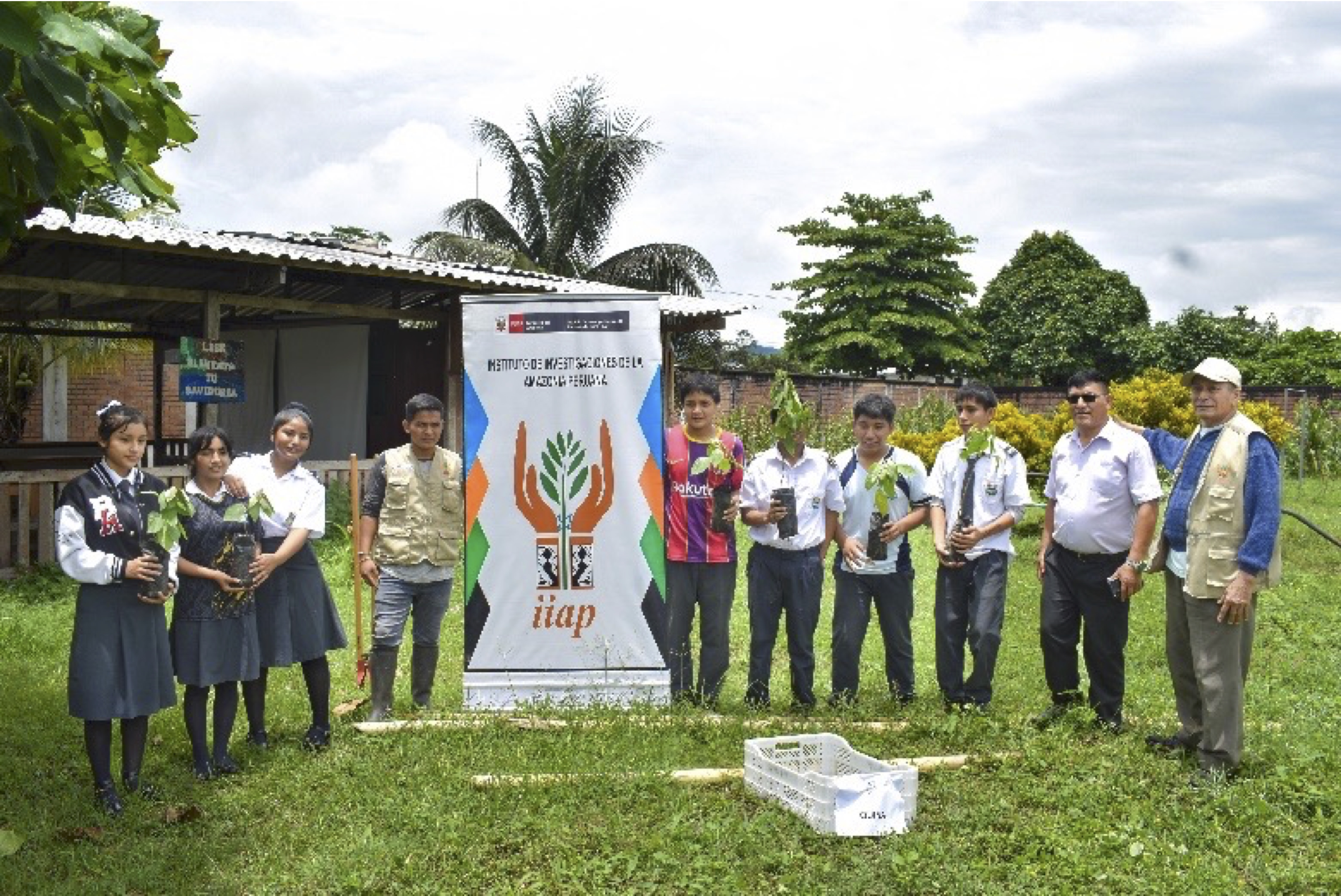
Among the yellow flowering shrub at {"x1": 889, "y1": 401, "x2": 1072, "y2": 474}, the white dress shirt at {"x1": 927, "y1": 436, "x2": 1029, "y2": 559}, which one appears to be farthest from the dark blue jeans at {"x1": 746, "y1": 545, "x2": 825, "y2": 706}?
the yellow flowering shrub at {"x1": 889, "y1": 401, "x2": 1072, "y2": 474}

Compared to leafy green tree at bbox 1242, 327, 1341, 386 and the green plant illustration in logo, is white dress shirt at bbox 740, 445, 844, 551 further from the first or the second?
leafy green tree at bbox 1242, 327, 1341, 386

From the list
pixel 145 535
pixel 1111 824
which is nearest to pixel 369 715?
pixel 145 535

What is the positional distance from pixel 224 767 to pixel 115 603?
1024 millimetres

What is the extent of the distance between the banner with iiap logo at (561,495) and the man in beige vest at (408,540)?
0.15 meters

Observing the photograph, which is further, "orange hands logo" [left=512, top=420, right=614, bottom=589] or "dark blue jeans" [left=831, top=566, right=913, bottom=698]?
"orange hands logo" [left=512, top=420, right=614, bottom=589]

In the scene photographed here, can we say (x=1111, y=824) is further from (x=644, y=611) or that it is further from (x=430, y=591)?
(x=430, y=591)

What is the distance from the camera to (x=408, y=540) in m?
6.69

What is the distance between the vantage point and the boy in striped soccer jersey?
6.79 m

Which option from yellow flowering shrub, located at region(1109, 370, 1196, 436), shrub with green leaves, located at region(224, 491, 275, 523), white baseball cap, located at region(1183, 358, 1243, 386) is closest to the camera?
white baseball cap, located at region(1183, 358, 1243, 386)

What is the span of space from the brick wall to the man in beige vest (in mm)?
16017

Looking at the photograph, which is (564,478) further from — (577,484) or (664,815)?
(664,815)

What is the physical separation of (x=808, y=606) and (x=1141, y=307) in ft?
134

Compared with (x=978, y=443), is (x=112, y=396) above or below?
Result: above

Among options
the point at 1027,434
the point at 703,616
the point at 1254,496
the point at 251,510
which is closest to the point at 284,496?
the point at 251,510
